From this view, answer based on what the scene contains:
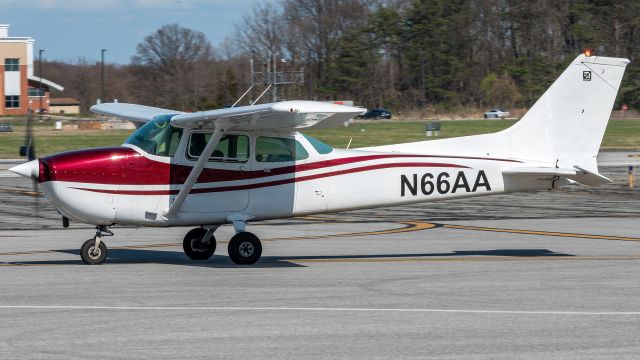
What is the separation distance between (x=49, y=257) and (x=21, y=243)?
80.4 inches

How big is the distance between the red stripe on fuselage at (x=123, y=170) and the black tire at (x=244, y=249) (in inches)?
31.1

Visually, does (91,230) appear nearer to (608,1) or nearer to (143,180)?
(143,180)

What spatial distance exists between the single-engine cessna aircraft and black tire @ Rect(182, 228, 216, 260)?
14 mm

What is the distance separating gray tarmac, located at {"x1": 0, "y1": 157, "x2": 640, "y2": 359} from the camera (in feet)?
25.5

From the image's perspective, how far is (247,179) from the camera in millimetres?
13000

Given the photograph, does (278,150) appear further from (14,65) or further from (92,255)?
(14,65)

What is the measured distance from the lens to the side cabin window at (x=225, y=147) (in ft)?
42.1

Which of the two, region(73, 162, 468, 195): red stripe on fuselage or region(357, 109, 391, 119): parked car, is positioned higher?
region(357, 109, 391, 119): parked car

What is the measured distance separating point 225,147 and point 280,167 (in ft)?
2.62

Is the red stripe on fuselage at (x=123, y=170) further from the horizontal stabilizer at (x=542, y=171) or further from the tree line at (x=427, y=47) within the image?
the tree line at (x=427, y=47)

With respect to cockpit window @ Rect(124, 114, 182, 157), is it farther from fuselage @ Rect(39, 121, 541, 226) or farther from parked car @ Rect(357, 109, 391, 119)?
parked car @ Rect(357, 109, 391, 119)

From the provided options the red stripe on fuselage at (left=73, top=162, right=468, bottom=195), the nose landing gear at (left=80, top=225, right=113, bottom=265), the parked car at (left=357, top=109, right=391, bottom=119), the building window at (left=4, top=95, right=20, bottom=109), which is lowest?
the nose landing gear at (left=80, top=225, right=113, bottom=265)

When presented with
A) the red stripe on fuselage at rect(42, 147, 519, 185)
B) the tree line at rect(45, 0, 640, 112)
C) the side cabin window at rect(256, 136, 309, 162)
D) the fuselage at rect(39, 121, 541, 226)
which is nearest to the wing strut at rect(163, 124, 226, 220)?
the fuselage at rect(39, 121, 541, 226)

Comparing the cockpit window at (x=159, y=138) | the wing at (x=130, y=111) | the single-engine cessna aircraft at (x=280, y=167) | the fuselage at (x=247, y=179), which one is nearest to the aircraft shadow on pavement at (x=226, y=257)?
the single-engine cessna aircraft at (x=280, y=167)
